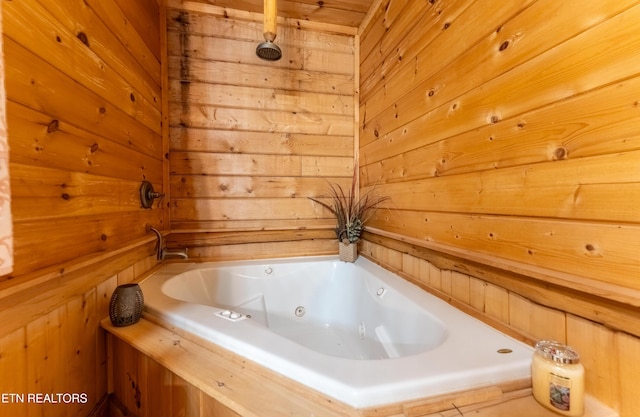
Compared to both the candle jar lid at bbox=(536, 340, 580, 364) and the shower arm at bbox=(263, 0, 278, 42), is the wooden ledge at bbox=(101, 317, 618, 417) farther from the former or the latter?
the shower arm at bbox=(263, 0, 278, 42)

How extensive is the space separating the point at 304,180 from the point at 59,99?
1.38 m

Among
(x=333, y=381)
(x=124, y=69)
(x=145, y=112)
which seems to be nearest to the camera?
(x=333, y=381)

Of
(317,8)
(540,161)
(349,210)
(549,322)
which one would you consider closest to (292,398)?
(549,322)

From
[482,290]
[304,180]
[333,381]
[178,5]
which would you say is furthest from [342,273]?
[178,5]

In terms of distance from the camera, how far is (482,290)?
96 centimetres

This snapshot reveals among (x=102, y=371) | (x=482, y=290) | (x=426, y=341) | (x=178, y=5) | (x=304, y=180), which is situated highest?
(x=178, y=5)

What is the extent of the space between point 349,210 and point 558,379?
4.73ft

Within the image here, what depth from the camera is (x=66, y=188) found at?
2.84 ft

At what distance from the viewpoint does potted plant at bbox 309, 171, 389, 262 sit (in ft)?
6.02

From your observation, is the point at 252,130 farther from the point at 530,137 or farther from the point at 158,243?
the point at 530,137

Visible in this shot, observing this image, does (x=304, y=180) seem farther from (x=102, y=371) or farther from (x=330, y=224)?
(x=102, y=371)

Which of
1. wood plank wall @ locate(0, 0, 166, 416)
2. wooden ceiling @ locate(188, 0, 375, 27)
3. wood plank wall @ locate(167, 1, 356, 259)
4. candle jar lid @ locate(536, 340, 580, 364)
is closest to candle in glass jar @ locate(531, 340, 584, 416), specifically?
candle jar lid @ locate(536, 340, 580, 364)

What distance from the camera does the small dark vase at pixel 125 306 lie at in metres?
0.99

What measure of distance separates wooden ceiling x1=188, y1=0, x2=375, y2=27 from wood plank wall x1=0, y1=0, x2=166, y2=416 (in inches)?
30.1
